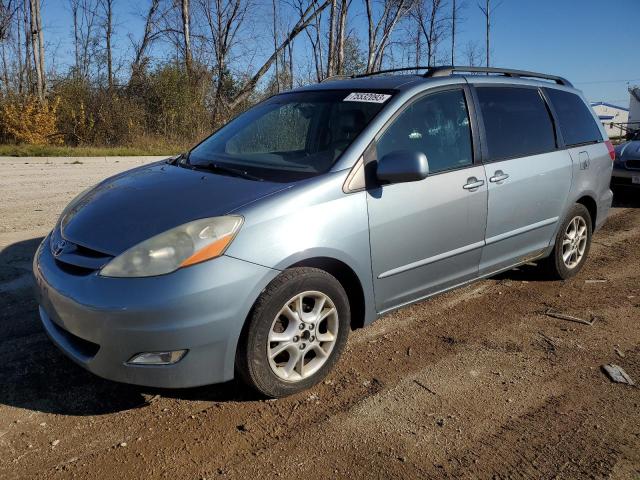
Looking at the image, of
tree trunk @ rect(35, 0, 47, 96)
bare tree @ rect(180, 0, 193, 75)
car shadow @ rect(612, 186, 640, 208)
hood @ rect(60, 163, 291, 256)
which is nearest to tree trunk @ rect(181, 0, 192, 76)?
bare tree @ rect(180, 0, 193, 75)

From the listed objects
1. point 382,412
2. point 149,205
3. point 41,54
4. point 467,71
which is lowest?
point 382,412

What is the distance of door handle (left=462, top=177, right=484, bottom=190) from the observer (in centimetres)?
371

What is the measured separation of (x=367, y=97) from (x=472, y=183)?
0.93 meters

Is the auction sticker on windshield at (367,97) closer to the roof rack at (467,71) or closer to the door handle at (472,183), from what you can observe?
the roof rack at (467,71)

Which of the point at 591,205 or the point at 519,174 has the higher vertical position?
the point at 519,174

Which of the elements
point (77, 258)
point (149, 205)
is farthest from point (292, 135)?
point (77, 258)

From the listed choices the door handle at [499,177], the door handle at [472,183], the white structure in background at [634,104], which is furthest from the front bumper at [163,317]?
the white structure in background at [634,104]

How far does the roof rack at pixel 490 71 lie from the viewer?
13.0 ft

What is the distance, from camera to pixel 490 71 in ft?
14.2

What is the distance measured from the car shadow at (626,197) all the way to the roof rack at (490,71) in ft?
15.1

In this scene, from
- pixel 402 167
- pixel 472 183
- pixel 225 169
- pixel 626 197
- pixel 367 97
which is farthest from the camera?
pixel 626 197

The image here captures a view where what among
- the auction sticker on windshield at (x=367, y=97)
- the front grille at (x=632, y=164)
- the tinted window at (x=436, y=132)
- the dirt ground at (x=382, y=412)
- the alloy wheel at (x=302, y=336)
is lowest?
the dirt ground at (x=382, y=412)

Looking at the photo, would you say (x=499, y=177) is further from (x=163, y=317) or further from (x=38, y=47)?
(x=38, y=47)

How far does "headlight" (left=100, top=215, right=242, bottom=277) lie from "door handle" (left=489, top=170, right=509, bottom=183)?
2.08 metres
